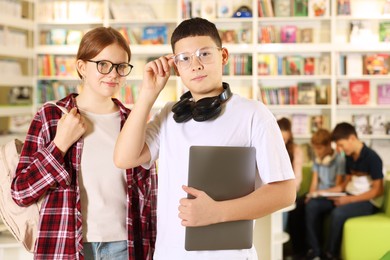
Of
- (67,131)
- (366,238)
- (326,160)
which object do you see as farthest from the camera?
(326,160)

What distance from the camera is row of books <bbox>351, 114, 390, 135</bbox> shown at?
24.7 ft

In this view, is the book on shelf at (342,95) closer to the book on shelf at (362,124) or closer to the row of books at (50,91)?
the book on shelf at (362,124)

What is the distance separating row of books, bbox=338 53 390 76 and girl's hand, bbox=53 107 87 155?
6.16 m

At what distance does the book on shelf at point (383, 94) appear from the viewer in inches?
298

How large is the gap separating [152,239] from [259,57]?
5953 mm

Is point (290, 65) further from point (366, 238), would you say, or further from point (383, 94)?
point (366, 238)

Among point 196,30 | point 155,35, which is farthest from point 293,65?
point 196,30

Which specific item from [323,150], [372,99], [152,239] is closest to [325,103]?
[372,99]

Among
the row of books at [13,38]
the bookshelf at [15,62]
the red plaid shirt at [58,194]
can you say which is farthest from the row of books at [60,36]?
the red plaid shirt at [58,194]

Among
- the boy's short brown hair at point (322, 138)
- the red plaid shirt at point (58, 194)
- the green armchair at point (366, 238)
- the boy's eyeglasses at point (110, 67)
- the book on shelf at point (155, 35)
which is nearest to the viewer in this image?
the red plaid shirt at point (58, 194)

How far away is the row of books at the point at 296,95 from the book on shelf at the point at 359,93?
0.93ft

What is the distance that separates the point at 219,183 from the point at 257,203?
0.30ft

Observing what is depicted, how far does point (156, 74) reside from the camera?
4.91 feet

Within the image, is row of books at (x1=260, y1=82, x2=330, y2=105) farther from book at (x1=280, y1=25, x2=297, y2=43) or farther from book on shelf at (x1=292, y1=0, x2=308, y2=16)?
book on shelf at (x1=292, y1=0, x2=308, y2=16)
